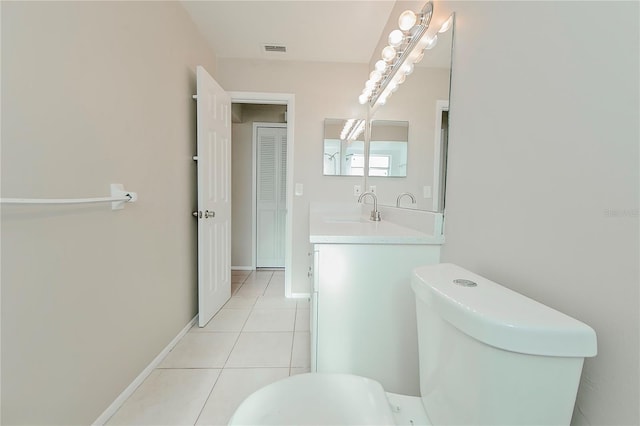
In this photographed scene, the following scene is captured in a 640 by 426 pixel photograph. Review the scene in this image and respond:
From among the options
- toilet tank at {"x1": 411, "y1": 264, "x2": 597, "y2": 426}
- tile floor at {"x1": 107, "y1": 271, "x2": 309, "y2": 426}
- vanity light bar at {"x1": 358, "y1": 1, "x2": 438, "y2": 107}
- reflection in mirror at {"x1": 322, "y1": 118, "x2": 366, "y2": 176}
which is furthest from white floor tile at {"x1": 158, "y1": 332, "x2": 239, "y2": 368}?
vanity light bar at {"x1": 358, "y1": 1, "x2": 438, "y2": 107}

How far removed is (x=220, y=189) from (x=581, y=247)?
227 cm

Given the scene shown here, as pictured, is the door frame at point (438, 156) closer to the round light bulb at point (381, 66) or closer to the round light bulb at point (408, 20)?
the round light bulb at point (408, 20)

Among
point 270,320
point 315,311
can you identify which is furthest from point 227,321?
point 315,311

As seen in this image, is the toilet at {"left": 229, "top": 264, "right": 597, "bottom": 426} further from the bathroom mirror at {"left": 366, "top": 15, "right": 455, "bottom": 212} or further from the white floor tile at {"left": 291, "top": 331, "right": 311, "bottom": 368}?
the white floor tile at {"left": 291, "top": 331, "right": 311, "bottom": 368}

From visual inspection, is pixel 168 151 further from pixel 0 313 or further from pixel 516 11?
pixel 516 11

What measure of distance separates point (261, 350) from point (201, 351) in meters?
0.39

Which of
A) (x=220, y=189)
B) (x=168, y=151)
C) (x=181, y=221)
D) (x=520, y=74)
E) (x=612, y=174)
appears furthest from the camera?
(x=220, y=189)

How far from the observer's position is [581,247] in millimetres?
545

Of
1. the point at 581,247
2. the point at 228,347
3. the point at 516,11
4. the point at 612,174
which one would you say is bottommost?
the point at 228,347

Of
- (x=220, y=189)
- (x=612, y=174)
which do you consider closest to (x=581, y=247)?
(x=612, y=174)

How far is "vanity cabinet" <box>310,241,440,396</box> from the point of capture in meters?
1.11

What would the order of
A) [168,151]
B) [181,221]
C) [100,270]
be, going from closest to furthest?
[100,270] → [168,151] → [181,221]

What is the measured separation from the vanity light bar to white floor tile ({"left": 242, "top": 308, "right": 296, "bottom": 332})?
1.88 meters

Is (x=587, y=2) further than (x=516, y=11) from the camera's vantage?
No
